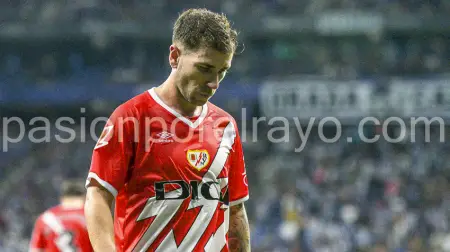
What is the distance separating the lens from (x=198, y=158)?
3043 millimetres

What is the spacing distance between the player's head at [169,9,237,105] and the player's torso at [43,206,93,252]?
11.8 ft

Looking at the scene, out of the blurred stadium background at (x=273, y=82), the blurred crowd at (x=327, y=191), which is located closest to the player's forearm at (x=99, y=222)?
the blurred crowd at (x=327, y=191)

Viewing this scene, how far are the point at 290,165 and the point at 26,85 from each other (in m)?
8.71

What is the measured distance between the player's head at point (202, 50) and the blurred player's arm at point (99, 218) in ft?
1.59

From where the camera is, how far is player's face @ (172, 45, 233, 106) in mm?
2896

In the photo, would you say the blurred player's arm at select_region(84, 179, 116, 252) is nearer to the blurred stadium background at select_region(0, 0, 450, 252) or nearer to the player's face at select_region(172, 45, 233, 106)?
the player's face at select_region(172, 45, 233, 106)

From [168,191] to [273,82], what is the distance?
19.7 metres

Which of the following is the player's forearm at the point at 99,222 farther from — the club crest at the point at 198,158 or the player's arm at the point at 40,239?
the player's arm at the point at 40,239

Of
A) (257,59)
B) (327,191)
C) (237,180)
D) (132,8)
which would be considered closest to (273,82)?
(257,59)

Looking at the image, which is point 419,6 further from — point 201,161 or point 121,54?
point 201,161

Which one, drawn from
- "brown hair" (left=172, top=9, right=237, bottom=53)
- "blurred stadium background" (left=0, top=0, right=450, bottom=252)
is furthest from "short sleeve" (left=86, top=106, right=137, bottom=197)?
"blurred stadium background" (left=0, top=0, right=450, bottom=252)

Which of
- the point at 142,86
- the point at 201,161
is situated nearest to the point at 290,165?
the point at 142,86

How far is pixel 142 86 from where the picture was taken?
22984mm

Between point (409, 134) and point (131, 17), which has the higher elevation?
point (131, 17)
